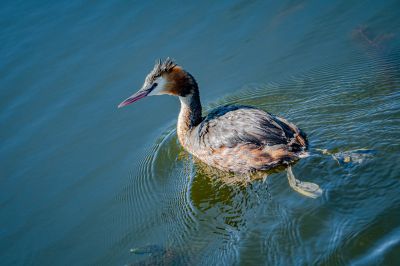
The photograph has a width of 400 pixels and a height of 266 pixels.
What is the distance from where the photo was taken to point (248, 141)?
230 inches

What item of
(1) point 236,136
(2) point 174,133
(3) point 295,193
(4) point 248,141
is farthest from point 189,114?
(3) point 295,193

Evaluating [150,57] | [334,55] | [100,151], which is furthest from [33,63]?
[334,55]

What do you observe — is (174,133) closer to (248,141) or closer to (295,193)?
(248,141)

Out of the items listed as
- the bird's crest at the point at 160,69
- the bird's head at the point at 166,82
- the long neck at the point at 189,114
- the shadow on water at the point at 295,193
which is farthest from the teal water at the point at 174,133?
the bird's crest at the point at 160,69

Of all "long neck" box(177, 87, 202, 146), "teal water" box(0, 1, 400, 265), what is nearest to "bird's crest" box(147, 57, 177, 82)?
"long neck" box(177, 87, 202, 146)

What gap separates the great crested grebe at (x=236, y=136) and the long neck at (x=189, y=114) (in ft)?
0.04

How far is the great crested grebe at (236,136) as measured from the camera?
5703mm

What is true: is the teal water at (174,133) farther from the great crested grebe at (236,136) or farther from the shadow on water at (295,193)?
the great crested grebe at (236,136)

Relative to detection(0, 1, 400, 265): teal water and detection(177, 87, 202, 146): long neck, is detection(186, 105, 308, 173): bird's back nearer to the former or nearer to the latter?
detection(0, 1, 400, 265): teal water

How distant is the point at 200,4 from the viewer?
29.5 ft

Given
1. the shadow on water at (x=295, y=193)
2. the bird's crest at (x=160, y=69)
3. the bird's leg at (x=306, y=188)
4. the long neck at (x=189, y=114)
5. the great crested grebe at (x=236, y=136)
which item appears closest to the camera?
the shadow on water at (x=295, y=193)

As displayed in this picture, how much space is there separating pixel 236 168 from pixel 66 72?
390cm

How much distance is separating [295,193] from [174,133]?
2393 millimetres

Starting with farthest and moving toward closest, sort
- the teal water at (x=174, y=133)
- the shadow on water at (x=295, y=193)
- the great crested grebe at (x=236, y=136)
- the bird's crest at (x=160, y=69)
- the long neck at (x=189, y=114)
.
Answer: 1. the long neck at (x=189, y=114)
2. the bird's crest at (x=160, y=69)
3. the great crested grebe at (x=236, y=136)
4. the teal water at (x=174, y=133)
5. the shadow on water at (x=295, y=193)
